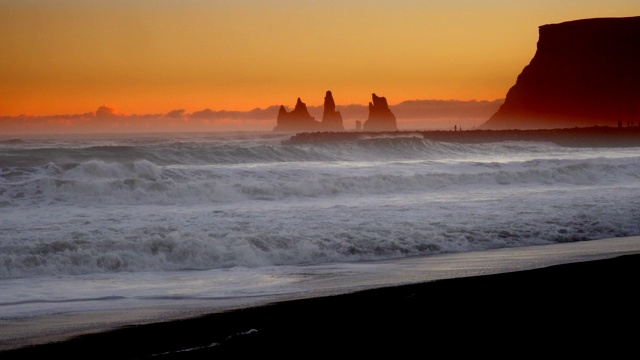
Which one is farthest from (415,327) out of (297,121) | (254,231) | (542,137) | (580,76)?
(580,76)

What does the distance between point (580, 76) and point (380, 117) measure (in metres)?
34.7

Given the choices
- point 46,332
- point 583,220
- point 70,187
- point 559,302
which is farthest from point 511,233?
point 70,187

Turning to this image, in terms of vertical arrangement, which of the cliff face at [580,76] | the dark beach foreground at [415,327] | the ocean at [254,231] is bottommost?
the ocean at [254,231]

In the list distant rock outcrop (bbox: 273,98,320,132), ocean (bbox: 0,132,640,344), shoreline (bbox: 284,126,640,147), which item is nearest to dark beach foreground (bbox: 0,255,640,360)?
ocean (bbox: 0,132,640,344)

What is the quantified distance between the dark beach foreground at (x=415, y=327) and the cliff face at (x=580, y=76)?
125907mm

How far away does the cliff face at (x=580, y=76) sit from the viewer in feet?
432

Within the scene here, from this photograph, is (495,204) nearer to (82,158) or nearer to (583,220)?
(583,220)

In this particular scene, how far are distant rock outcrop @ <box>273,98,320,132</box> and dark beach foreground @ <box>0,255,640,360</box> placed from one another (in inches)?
4601

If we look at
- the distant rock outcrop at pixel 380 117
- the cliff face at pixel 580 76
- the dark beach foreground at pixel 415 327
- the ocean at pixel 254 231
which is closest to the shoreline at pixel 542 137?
the ocean at pixel 254 231

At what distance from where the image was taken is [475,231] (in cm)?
1402

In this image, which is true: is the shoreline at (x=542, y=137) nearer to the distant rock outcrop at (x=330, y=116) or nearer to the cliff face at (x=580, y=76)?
the distant rock outcrop at (x=330, y=116)

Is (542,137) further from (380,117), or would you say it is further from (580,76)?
(580,76)

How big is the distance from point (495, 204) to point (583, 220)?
3.36m

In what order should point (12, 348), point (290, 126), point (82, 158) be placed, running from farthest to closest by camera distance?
1. point (290, 126)
2. point (82, 158)
3. point (12, 348)
